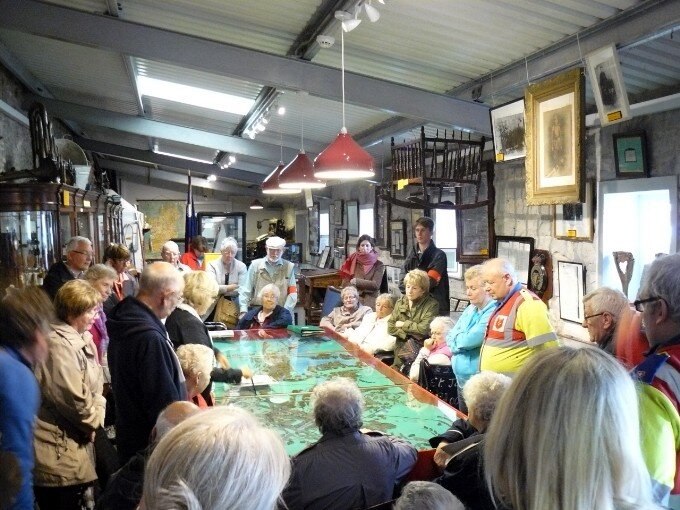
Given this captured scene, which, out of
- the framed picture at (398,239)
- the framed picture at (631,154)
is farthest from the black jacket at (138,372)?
the framed picture at (398,239)

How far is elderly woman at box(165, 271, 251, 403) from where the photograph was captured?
11.2ft

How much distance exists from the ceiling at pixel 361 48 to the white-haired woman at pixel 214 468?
304 cm

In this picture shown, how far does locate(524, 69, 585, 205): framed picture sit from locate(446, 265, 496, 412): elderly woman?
2.69 ft

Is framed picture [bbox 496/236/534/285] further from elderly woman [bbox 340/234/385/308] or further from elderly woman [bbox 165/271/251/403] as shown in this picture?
elderly woman [bbox 165/271/251/403]

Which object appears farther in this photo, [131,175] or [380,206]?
[131,175]

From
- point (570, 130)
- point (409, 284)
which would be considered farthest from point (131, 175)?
point (570, 130)

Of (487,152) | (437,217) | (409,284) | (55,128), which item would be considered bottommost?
(409,284)

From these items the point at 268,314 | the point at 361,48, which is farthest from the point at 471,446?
the point at 268,314

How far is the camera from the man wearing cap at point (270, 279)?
6562mm

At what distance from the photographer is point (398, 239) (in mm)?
9258

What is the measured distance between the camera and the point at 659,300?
1760 millimetres

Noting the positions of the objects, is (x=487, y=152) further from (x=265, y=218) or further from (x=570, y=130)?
(x=265, y=218)

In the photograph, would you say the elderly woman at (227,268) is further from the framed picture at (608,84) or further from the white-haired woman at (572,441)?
the white-haired woman at (572,441)

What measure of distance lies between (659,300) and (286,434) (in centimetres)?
192
